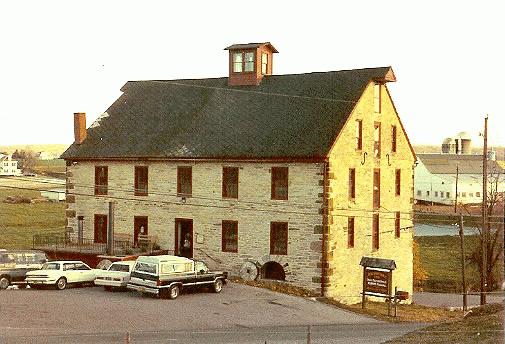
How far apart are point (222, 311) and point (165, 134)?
16.1 metres

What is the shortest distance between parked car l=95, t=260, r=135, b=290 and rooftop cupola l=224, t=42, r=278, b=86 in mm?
15386

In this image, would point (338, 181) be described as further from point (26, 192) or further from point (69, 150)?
point (26, 192)

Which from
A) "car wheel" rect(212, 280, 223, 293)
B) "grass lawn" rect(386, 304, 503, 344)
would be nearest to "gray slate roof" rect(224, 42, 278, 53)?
"car wheel" rect(212, 280, 223, 293)

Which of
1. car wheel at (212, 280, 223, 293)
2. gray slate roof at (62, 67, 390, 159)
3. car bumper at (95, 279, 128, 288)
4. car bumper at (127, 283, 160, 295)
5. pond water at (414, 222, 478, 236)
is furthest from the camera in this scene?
pond water at (414, 222, 478, 236)

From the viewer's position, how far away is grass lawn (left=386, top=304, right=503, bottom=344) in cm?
2305

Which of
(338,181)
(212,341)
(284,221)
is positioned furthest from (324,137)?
(212,341)

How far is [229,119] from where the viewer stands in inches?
1667

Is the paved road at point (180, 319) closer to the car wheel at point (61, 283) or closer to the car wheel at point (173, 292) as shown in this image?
the car wheel at point (173, 292)

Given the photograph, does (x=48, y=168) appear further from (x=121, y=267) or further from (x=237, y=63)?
(x=121, y=267)

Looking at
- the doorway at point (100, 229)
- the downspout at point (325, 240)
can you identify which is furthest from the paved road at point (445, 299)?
the doorway at point (100, 229)

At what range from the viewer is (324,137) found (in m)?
37.7

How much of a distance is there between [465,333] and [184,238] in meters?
20.4

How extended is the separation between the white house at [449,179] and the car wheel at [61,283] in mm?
71099

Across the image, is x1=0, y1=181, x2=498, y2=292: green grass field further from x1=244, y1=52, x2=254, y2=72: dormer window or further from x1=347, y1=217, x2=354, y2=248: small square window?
x1=244, y1=52, x2=254, y2=72: dormer window
